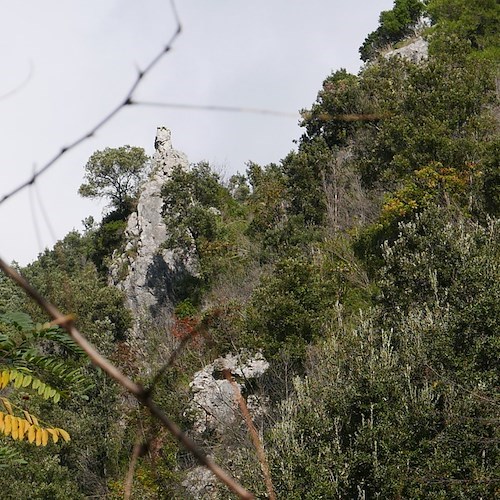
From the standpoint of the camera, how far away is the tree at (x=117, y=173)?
3300 centimetres

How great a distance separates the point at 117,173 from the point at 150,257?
7.29 meters

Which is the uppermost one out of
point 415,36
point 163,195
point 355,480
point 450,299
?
point 415,36

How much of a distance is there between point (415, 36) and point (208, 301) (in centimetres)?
1857

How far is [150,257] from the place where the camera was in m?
28.2

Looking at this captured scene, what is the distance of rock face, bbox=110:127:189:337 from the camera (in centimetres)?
2712

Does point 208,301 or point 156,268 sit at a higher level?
point 156,268

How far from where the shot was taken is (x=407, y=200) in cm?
1845

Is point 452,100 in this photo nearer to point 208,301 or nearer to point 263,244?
point 263,244

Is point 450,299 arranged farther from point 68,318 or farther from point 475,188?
point 68,318

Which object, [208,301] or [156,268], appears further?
[156,268]

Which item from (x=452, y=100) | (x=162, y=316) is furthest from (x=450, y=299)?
(x=162, y=316)

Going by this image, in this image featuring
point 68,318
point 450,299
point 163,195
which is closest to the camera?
point 68,318

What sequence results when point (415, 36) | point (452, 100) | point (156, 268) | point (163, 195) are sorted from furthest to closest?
point (415, 36) < point (156, 268) < point (163, 195) < point (452, 100)

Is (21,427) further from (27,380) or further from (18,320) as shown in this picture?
(18,320)
